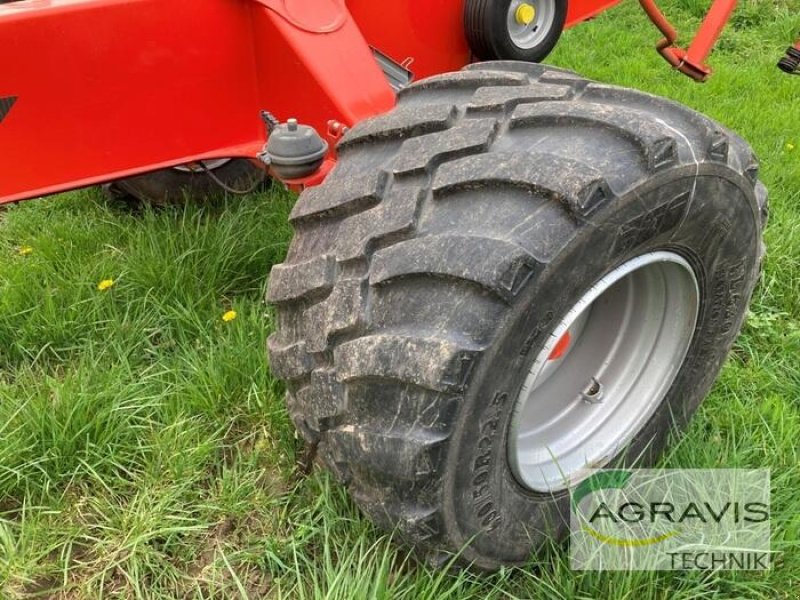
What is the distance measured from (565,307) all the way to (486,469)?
314mm

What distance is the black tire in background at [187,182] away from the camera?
2.67 metres

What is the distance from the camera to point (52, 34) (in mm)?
1536

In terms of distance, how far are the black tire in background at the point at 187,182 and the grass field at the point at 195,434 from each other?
2.5 inches

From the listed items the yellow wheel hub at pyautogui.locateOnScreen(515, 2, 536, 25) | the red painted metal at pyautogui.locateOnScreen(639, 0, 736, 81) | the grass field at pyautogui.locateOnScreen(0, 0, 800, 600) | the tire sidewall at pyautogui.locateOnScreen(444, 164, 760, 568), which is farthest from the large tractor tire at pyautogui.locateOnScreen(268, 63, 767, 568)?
the red painted metal at pyautogui.locateOnScreen(639, 0, 736, 81)

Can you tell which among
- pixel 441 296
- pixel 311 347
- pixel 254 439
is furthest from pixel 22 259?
pixel 441 296

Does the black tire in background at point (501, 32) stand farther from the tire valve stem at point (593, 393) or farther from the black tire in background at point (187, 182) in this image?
the tire valve stem at point (593, 393)

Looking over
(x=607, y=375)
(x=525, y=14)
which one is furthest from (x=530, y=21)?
(x=607, y=375)

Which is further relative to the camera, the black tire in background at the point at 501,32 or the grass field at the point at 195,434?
the black tire in background at the point at 501,32

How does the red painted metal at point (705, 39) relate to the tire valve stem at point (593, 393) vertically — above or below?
above

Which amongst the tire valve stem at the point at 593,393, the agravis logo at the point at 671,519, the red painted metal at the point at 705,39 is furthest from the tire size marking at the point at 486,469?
the red painted metal at the point at 705,39

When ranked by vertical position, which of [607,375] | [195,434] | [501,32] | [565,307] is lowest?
[195,434]

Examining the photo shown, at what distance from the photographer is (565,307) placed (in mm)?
1354

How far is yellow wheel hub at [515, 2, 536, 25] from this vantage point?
2256 millimetres

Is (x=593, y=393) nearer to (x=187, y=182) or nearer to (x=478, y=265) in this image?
(x=478, y=265)
